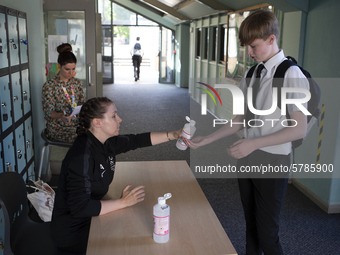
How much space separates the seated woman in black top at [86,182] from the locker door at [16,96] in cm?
129

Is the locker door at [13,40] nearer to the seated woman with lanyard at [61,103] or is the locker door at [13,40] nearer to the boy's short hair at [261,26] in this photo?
the seated woman with lanyard at [61,103]

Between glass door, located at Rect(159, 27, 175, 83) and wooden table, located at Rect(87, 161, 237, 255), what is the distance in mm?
11959

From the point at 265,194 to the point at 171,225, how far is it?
0.56m

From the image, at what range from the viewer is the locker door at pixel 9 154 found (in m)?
2.70

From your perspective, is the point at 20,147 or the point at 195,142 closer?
the point at 195,142

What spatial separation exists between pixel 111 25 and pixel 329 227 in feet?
39.2

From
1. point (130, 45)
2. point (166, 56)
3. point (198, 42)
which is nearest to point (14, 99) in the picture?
point (198, 42)

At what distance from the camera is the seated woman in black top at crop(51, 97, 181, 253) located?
68.2 inches

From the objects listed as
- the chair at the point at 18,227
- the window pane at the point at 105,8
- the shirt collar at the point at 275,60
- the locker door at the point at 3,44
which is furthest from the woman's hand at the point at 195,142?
the window pane at the point at 105,8

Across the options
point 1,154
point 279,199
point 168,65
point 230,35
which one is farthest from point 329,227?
point 168,65

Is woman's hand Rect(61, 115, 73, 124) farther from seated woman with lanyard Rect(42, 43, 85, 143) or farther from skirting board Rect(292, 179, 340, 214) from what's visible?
skirting board Rect(292, 179, 340, 214)

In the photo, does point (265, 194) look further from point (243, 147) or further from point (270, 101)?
point (270, 101)

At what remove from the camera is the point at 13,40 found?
2.95 m

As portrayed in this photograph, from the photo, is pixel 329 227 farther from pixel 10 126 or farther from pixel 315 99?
pixel 10 126
